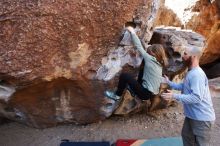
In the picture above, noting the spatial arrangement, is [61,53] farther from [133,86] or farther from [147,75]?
[147,75]

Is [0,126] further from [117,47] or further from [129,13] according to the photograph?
[129,13]

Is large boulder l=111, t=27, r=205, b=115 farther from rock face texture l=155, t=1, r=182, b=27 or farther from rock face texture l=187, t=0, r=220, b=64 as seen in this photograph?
rock face texture l=187, t=0, r=220, b=64

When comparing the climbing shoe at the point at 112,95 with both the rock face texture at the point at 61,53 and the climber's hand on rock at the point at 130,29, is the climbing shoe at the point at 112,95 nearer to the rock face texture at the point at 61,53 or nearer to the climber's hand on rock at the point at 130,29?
the rock face texture at the point at 61,53

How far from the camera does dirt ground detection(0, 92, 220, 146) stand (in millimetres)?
5742

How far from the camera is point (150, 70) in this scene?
505 centimetres

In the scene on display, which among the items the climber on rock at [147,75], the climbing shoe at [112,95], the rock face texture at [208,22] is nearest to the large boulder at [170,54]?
the climbing shoe at [112,95]

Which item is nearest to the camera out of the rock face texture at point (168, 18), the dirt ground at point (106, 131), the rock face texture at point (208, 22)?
the dirt ground at point (106, 131)

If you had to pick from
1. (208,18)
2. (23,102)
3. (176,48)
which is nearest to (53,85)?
(23,102)

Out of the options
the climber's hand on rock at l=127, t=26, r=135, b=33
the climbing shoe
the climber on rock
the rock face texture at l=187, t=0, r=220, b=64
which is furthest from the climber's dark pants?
the rock face texture at l=187, t=0, r=220, b=64

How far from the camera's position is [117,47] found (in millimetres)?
5395

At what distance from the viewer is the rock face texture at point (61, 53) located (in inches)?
188

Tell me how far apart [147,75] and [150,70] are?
8 centimetres

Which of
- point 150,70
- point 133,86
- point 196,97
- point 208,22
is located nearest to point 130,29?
point 150,70

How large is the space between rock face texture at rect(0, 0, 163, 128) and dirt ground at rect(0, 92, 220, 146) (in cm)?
18
